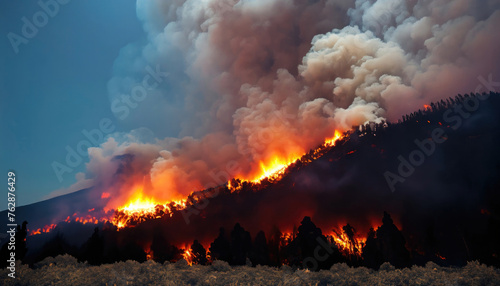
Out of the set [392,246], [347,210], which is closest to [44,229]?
[347,210]

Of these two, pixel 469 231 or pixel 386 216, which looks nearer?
pixel 386 216

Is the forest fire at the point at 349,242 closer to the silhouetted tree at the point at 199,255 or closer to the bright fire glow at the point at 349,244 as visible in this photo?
the bright fire glow at the point at 349,244

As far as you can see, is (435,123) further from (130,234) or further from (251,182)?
(130,234)

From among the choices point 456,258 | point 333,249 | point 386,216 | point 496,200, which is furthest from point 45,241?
point 496,200

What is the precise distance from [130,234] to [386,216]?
12480 cm

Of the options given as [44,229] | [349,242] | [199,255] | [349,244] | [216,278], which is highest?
[44,229]

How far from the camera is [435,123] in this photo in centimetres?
10838

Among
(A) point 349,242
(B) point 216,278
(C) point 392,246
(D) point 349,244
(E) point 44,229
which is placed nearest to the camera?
(B) point 216,278

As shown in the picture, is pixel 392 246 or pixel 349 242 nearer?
pixel 392 246

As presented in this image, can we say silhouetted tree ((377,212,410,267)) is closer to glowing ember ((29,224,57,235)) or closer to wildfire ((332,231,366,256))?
wildfire ((332,231,366,256))

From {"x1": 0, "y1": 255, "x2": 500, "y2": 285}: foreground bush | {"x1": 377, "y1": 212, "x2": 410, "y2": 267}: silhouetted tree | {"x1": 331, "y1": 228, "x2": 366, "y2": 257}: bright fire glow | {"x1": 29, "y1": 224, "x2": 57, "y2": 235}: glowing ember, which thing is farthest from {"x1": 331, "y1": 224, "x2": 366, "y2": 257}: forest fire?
{"x1": 29, "y1": 224, "x2": 57, "y2": 235}: glowing ember

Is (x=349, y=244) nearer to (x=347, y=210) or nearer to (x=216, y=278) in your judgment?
(x=347, y=210)

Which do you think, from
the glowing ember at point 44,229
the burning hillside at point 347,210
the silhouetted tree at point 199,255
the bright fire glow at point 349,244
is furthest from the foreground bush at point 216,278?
the glowing ember at point 44,229

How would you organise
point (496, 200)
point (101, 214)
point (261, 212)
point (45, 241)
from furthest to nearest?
point (101, 214) → point (45, 241) → point (261, 212) → point (496, 200)
